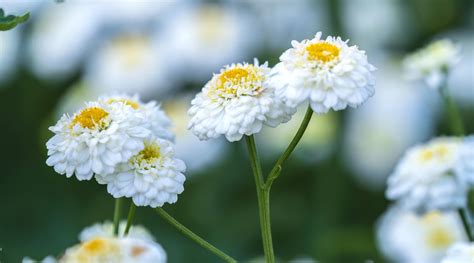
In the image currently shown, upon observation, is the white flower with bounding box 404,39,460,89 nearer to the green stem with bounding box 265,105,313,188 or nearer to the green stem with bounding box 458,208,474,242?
the green stem with bounding box 458,208,474,242

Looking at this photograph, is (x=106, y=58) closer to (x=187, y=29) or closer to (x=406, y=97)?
(x=187, y=29)

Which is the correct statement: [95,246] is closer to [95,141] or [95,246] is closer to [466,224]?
[95,141]

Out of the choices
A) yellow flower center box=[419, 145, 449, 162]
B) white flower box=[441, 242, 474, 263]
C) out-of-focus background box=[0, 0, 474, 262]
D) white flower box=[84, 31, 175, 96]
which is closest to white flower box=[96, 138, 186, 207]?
white flower box=[441, 242, 474, 263]

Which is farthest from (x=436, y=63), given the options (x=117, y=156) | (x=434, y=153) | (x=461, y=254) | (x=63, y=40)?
(x=63, y=40)

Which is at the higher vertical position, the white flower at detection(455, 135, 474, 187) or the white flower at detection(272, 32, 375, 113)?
the white flower at detection(455, 135, 474, 187)

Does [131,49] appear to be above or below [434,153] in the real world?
above

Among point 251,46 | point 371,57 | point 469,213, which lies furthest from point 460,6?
point 469,213

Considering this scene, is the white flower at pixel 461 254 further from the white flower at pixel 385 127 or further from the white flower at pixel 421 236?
the white flower at pixel 385 127
